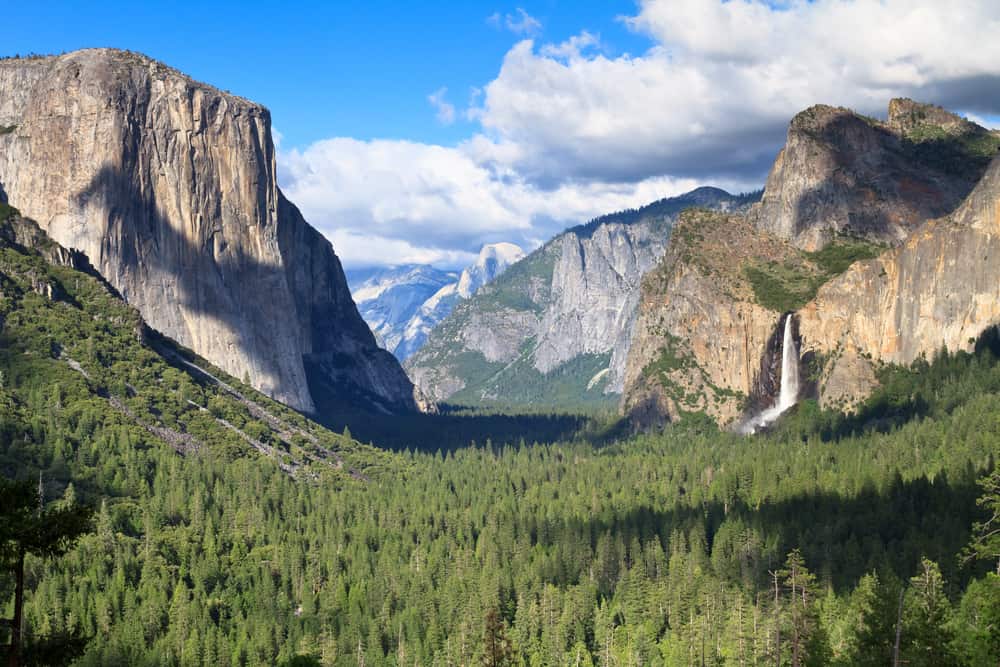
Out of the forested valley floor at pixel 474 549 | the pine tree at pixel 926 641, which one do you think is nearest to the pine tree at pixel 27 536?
the forested valley floor at pixel 474 549

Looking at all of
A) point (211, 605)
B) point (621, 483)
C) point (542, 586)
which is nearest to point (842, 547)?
point (542, 586)

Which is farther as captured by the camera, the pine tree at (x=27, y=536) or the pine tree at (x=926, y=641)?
the pine tree at (x=926, y=641)

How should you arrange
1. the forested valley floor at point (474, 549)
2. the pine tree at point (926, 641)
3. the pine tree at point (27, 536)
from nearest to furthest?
A: the pine tree at point (27, 536), the pine tree at point (926, 641), the forested valley floor at point (474, 549)

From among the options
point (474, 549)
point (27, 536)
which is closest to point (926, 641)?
point (27, 536)

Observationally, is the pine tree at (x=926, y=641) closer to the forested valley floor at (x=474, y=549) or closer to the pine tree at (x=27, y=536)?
the forested valley floor at (x=474, y=549)

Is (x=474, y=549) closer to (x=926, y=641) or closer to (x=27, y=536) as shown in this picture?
(x=926, y=641)

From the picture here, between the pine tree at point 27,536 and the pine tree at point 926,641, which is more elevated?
the pine tree at point 27,536

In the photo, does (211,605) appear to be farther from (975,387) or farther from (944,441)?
(975,387)

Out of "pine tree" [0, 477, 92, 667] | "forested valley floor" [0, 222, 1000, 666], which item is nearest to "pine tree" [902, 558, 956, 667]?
"forested valley floor" [0, 222, 1000, 666]

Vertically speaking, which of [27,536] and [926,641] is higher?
[27,536]

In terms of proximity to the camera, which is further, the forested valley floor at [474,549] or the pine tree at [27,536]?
the forested valley floor at [474,549]

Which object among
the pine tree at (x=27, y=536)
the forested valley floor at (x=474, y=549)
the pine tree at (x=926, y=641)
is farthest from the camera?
the forested valley floor at (x=474, y=549)
